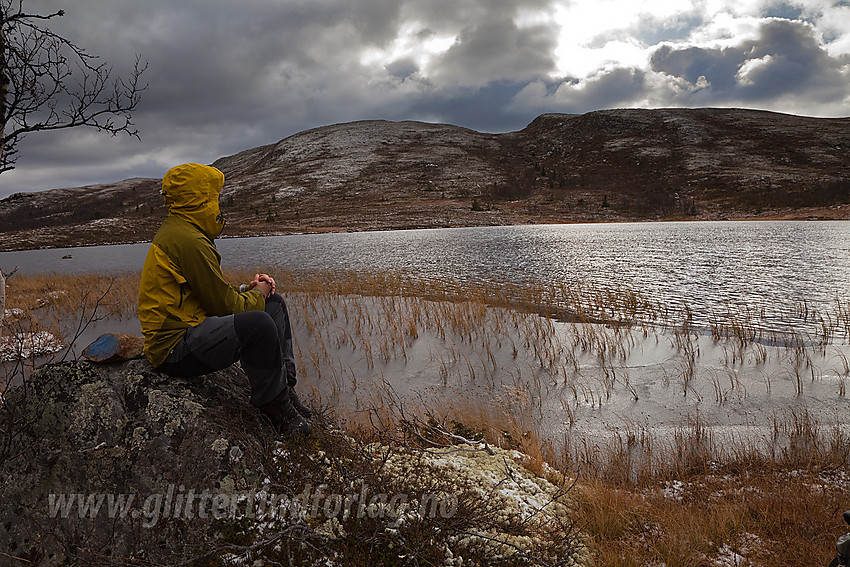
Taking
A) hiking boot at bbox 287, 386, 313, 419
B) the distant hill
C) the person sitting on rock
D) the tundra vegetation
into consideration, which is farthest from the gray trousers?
the distant hill

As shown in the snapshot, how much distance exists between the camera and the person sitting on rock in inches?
147

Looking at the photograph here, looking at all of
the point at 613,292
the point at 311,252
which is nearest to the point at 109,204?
the point at 311,252

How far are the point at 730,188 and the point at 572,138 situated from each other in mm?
61022

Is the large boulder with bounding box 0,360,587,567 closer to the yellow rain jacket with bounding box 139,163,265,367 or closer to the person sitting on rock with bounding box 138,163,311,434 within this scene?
the person sitting on rock with bounding box 138,163,311,434

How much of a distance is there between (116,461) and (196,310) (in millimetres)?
Answer: 1349

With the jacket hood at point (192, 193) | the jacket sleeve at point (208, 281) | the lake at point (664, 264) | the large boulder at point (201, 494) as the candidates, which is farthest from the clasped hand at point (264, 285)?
the lake at point (664, 264)

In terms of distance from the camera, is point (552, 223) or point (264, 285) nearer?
point (264, 285)

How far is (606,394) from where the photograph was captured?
847cm

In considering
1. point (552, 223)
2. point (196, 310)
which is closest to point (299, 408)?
point (196, 310)

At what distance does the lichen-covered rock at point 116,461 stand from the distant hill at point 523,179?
6560 cm

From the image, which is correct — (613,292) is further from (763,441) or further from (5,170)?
(5,170)

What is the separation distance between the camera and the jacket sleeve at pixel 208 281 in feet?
12.2

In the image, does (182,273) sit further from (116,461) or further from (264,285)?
(116,461)

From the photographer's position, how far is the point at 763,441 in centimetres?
638
